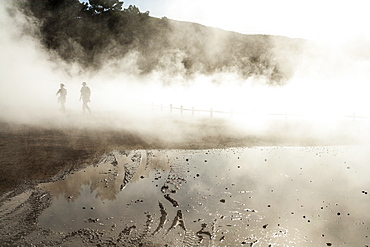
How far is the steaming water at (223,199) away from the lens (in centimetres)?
404

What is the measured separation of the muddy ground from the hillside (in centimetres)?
2532

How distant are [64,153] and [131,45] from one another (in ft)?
131

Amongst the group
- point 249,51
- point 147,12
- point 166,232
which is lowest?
point 166,232

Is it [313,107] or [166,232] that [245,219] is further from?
[313,107]

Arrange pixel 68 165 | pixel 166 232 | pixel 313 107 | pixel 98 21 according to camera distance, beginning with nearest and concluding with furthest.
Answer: pixel 166 232 < pixel 68 165 < pixel 313 107 < pixel 98 21

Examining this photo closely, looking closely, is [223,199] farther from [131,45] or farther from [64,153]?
[131,45]

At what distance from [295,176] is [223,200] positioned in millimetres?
2368

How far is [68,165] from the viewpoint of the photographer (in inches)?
268

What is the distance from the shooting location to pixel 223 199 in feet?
16.9

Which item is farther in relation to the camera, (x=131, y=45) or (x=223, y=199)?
(x=131, y=45)

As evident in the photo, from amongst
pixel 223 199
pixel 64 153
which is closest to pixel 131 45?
pixel 64 153

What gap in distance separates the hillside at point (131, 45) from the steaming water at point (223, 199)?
2953cm

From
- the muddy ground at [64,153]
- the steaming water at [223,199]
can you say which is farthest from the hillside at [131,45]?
the steaming water at [223,199]

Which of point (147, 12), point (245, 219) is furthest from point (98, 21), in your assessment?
point (245, 219)
